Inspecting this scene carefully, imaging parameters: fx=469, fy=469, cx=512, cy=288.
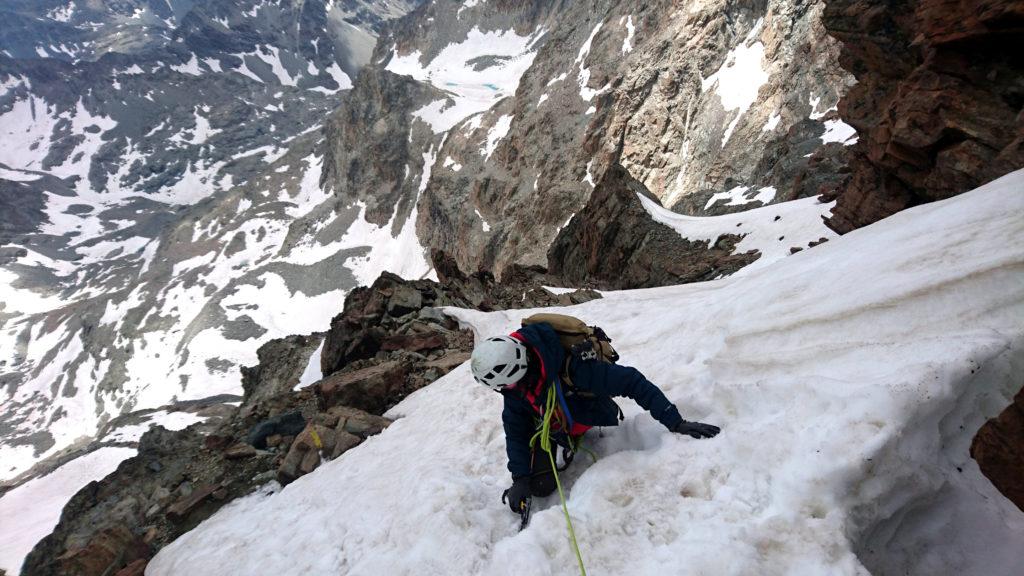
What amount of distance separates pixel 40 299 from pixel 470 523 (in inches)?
7894

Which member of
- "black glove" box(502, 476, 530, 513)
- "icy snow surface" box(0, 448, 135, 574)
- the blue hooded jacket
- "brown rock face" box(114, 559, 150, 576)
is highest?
the blue hooded jacket

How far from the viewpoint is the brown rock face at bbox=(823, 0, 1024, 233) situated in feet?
28.0

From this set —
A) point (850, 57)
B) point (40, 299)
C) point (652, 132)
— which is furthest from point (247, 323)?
point (850, 57)

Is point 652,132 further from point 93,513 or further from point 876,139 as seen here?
point 93,513

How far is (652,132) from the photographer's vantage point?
185ft

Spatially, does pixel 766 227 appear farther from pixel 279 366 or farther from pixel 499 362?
pixel 279 366

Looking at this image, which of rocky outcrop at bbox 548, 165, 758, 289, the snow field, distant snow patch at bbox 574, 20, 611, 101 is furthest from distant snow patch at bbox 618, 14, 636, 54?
the snow field

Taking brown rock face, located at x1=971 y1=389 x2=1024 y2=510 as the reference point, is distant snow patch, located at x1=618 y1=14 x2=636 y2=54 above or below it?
above

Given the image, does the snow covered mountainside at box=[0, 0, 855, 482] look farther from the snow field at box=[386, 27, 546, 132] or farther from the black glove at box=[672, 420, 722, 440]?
the black glove at box=[672, 420, 722, 440]

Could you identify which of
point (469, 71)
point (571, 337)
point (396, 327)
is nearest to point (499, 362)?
point (571, 337)

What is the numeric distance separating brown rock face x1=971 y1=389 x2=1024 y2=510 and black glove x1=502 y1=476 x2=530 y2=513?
3.30 metres

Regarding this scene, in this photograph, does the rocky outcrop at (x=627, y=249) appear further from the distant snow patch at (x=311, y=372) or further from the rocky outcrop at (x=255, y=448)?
the distant snow patch at (x=311, y=372)

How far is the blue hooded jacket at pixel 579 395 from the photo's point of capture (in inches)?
168

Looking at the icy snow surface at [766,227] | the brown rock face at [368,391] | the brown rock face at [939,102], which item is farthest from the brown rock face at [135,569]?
the icy snow surface at [766,227]
